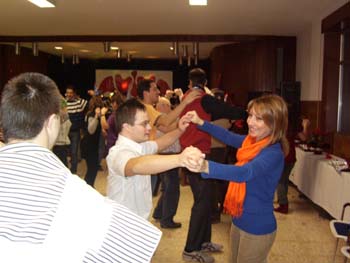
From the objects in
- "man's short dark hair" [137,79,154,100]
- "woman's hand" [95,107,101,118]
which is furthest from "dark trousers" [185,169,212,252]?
"woman's hand" [95,107,101,118]

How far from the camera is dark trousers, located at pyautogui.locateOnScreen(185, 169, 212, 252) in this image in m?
3.23

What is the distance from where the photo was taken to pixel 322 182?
4.59 m

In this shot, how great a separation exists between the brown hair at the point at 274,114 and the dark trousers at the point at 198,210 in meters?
1.30

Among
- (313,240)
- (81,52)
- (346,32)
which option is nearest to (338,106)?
(346,32)

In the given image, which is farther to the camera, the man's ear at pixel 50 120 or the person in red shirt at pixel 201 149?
the person in red shirt at pixel 201 149

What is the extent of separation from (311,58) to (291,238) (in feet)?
12.8

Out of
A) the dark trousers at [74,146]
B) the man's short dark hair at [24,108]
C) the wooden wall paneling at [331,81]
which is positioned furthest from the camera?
the dark trousers at [74,146]

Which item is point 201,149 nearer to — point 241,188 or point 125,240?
point 241,188

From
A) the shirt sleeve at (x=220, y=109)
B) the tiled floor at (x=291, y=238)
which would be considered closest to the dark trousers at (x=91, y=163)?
the tiled floor at (x=291, y=238)

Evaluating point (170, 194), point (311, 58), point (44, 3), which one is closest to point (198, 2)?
point (44, 3)

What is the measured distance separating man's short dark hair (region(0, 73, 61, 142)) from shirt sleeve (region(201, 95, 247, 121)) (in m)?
2.02

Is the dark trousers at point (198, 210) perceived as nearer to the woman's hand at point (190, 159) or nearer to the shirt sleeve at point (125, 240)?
the woman's hand at point (190, 159)

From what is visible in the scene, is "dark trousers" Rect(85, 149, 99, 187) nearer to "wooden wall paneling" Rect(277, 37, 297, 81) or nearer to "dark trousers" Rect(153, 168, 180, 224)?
"dark trousers" Rect(153, 168, 180, 224)

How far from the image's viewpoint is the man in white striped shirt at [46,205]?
88cm
